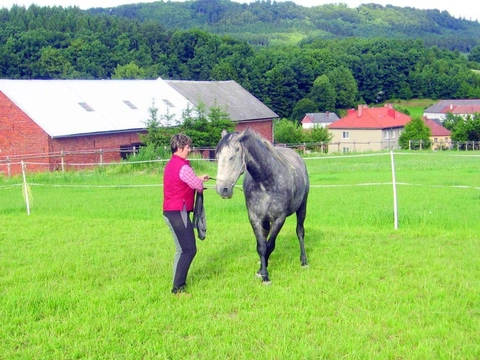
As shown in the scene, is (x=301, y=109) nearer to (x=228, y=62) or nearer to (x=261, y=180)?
(x=228, y=62)

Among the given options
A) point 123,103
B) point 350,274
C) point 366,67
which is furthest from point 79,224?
point 366,67

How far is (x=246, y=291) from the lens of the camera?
22.9 feet

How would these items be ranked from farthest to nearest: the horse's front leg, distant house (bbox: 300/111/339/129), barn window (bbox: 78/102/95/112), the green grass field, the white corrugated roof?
distant house (bbox: 300/111/339/129) → barn window (bbox: 78/102/95/112) → the white corrugated roof → the horse's front leg → the green grass field

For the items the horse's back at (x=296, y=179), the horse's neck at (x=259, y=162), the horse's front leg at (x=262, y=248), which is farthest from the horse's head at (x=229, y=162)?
the horse's back at (x=296, y=179)

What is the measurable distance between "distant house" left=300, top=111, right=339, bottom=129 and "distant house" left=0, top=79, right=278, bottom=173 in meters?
47.6

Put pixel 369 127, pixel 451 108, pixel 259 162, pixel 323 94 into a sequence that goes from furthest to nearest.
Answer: pixel 451 108 → pixel 323 94 → pixel 369 127 → pixel 259 162

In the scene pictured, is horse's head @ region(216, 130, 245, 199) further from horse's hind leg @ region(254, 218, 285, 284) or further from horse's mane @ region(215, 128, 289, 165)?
horse's hind leg @ region(254, 218, 285, 284)

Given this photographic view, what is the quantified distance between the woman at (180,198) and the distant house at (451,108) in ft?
318

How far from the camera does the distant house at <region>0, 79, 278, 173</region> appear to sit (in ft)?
104

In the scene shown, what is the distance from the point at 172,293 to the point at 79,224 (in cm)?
616

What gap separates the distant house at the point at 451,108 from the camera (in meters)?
99.1

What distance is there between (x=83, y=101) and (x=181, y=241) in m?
31.4

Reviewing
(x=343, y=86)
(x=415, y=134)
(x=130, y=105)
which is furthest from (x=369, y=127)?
(x=130, y=105)

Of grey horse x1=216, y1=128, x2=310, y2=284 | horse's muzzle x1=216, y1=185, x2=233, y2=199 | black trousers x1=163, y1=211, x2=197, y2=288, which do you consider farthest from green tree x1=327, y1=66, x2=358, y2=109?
horse's muzzle x1=216, y1=185, x2=233, y2=199
